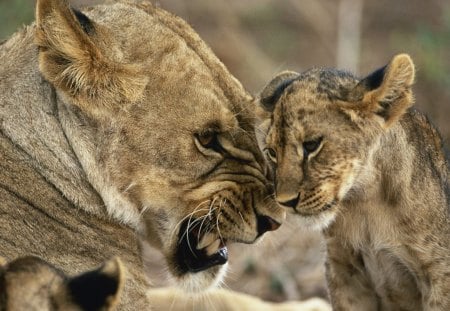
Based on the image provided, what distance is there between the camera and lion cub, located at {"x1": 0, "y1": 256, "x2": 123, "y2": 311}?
122 inches

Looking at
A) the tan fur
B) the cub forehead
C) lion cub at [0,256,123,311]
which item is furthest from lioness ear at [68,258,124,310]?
the tan fur

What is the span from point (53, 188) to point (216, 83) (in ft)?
2.75

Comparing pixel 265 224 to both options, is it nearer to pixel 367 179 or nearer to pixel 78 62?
pixel 367 179

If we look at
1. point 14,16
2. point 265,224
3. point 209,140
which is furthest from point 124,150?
point 14,16

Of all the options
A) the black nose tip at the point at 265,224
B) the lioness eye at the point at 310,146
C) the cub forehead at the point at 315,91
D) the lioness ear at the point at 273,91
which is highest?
the cub forehead at the point at 315,91

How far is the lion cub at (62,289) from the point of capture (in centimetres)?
310

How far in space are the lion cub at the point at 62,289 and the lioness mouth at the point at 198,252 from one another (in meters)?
1.62

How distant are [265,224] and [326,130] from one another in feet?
1.56

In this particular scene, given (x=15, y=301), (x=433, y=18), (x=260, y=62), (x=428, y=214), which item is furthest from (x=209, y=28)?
(x=15, y=301)

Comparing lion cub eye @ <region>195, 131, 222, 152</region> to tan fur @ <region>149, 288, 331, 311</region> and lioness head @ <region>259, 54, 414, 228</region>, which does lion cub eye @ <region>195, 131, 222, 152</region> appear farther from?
tan fur @ <region>149, 288, 331, 311</region>

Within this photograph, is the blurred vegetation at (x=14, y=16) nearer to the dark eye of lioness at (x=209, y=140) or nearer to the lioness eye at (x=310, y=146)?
the dark eye of lioness at (x=209, y=140)

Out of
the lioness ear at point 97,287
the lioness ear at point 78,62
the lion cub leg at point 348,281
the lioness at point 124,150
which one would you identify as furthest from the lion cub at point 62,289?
the lion cub leg at point 348,281

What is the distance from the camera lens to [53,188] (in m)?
4.55

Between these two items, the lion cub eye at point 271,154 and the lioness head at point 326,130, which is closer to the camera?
the lioness head at point 326,130
